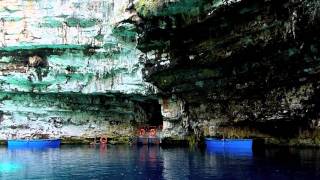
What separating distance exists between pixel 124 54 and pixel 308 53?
1814 centimetres

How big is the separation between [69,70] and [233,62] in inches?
729

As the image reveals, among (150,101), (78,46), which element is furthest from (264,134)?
(78,46)

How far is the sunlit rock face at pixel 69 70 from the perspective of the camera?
4884cm

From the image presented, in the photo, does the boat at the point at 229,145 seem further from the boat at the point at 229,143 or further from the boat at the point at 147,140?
the boat at the point at 147,140

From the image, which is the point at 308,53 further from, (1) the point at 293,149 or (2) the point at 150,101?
(2) the point at 150,101

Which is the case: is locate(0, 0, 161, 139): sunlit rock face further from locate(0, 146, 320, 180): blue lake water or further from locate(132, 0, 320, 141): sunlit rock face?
locate(0, 146, 320, 180): blue lake water

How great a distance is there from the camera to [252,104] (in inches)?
1939

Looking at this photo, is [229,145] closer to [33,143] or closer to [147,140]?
[147,140]

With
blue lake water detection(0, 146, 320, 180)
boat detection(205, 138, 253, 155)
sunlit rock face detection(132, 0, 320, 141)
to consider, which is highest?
sunlit rock face detection(132, 0, 320, 141)

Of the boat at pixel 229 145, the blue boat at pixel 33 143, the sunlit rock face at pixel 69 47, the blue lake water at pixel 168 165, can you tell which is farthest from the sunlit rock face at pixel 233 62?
the blue boat at pixel 33 143

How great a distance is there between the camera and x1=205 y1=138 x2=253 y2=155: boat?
4991cm

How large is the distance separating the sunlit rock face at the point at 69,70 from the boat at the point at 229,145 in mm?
8527

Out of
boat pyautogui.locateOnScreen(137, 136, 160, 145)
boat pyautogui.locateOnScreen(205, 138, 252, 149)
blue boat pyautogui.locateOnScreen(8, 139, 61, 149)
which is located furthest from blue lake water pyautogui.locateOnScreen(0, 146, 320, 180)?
boat pyautogui.locateOnScreen(137, 136, 160, 145)

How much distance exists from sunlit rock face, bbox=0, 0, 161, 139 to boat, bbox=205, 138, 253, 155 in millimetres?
8527
